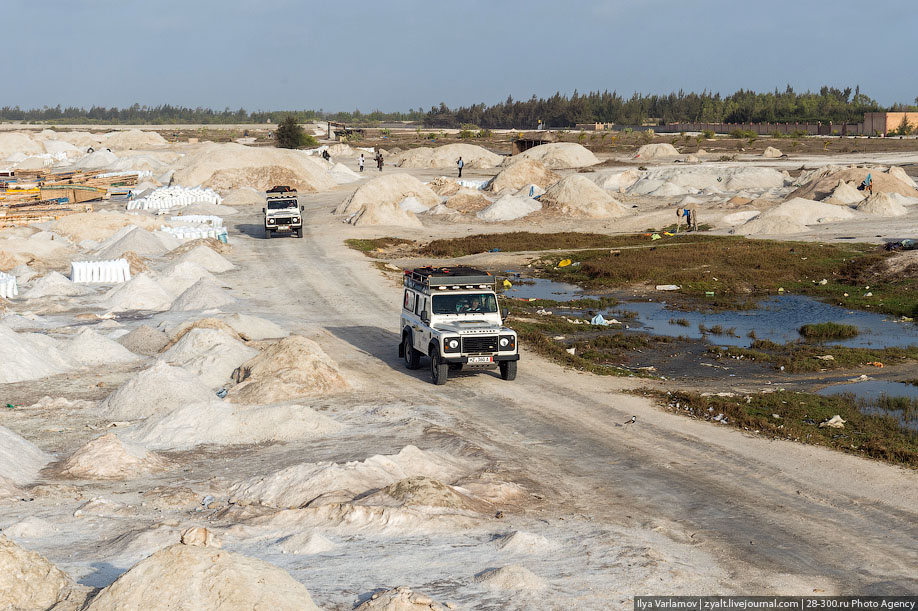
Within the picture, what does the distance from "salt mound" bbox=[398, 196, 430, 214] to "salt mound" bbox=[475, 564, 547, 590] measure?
5276 cm

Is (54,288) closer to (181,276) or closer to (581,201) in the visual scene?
(181,276)

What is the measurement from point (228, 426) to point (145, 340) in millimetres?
9352

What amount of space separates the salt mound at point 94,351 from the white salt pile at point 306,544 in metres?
14.4

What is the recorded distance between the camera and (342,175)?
275 ft

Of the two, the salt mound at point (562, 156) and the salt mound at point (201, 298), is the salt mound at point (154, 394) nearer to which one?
the salt mound at point (201, 298)

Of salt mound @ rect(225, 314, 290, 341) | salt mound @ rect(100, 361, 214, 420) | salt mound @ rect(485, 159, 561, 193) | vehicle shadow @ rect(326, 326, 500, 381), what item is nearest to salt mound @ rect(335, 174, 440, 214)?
salt mound @ rect(485, 159, 561, 193)

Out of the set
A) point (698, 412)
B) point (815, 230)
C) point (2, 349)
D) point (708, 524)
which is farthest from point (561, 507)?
point (815, 230)

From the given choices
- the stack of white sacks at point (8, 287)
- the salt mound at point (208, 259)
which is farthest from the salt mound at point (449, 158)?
the stack of white sacks at point (8, 287)

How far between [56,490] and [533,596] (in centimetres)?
854

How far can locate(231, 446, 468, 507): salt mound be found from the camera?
14.3 m

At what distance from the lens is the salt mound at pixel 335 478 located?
1432cm

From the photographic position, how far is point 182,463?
1700cm

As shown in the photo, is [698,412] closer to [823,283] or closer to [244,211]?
[823,283]

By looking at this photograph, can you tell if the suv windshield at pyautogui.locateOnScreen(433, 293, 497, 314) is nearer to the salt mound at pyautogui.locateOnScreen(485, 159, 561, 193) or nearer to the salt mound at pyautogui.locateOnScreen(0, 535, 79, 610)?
the salt mound at pyautogui.locateOnScreen(0, 535, 79, 610)
